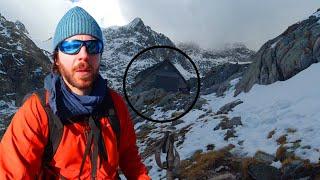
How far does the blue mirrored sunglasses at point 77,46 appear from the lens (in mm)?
3154

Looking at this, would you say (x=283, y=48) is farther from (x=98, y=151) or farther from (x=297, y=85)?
(x=98, y=151)

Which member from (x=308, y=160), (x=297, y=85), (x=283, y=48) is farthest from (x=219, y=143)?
(x=283, y=48)

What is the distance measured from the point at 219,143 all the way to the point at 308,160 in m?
6.03

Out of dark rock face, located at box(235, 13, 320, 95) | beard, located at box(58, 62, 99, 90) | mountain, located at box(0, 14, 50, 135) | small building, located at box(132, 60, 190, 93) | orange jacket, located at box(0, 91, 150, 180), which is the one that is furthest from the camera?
mountain, located at box(0, 14, 50, 135)

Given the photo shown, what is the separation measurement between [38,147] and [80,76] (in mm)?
516

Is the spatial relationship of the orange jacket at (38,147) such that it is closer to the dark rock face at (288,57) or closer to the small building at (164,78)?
the dark rock face at (288,57)

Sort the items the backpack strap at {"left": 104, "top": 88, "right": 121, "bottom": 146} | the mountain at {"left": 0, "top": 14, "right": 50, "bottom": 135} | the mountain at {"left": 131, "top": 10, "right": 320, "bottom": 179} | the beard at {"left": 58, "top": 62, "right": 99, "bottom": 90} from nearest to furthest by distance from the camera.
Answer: the beard at {"left": 58, "top": 62, "right": 99, "bottom": 90} < the backpack strap at {"left": 104, "top": 88, "right": 121, "bottom": 146} < the mountain at {"left": 131, "top": 10, "right": 320, "bottom": 179} < the mountain at {"left": 0, "top": 14, "right": 50, "bottom": 135}

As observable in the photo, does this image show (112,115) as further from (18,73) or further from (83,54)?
(18,73)

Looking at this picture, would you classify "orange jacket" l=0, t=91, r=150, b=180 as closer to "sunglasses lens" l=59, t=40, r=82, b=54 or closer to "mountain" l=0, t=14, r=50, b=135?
"sunglasses lens" l=59, t=40, r=82, b=54

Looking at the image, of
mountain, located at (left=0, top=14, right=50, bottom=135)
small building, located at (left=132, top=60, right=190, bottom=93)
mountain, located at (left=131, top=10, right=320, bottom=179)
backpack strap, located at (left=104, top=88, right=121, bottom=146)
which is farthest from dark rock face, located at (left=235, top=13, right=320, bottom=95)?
mountain, located at (left=0, top=14, right=50, bottom=135)

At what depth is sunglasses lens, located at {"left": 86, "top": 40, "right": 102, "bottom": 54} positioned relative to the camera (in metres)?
3.19

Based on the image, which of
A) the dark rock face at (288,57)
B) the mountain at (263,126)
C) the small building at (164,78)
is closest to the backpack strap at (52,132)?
the mountain at (263,126)

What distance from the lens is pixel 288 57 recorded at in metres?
31.7

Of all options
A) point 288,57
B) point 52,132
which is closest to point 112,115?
point 52,132
